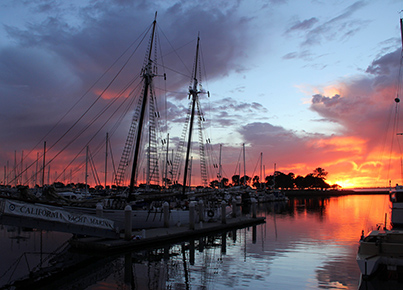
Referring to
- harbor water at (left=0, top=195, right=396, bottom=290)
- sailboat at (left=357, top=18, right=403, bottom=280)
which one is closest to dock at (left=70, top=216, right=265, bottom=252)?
harbor water at (left=0, top=195, right=396, bottom=290)

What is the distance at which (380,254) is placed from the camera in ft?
52.7

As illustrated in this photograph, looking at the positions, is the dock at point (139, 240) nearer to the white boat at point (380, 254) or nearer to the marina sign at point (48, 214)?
the marina sign at point (48, 214)

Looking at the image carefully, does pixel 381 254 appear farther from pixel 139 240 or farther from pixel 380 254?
pixel 139 240

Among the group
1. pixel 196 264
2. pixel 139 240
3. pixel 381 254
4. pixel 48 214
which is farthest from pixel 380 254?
pixel 48 214

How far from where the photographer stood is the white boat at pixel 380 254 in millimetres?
14981

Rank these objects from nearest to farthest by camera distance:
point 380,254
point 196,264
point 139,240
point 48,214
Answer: point 380,254
point 48,214
point 196,264
point 139,240

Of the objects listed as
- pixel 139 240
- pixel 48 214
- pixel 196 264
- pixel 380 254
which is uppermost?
pixel 48 214

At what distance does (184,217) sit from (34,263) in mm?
18102

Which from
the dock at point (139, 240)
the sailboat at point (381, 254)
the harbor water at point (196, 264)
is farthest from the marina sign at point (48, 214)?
the sailboat at point (381, 254)

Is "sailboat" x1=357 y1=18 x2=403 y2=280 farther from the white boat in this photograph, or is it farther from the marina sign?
the marina sign

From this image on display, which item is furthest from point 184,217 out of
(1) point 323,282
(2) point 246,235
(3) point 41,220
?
(1) point 323,282

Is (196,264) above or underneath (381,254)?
underneath

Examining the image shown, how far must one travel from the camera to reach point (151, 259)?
2183 cm

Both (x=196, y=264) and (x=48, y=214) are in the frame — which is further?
(x=196, y=264)
